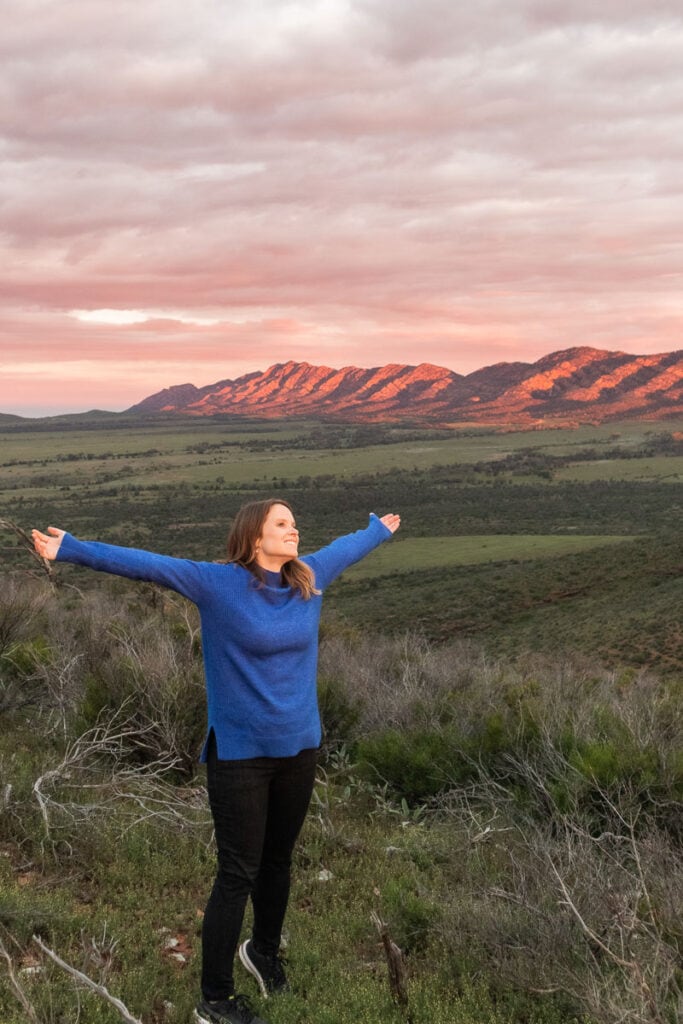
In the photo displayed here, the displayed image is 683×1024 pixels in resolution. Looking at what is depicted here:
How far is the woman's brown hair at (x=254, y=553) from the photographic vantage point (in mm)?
2926

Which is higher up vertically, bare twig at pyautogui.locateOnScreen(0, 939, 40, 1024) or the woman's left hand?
the woman's left hand

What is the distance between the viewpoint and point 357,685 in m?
10.3

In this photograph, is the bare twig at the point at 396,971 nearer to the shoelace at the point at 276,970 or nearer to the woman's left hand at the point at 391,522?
the shoelace at the point at 276,970

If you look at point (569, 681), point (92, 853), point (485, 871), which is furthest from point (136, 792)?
point (569, 681)

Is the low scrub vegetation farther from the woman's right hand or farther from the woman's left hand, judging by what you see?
the woman's left hand

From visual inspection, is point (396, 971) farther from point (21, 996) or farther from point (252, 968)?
point (21, 996)

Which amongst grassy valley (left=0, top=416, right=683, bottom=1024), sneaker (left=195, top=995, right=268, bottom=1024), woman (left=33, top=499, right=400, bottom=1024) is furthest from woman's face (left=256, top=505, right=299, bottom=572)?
sneaker (left=195, top=995, right=268, bottom=1024)

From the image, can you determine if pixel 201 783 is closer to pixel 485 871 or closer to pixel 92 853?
pixel 92 853

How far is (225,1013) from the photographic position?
9.58 ft

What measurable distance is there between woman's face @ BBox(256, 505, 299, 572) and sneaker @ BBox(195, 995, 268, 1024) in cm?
160

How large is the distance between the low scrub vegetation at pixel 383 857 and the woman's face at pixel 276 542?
1408mm

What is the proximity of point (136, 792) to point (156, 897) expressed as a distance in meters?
1.65

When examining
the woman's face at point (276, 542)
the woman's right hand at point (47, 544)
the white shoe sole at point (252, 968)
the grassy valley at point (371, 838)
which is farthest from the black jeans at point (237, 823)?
the woman's right hand at point (47, 544)

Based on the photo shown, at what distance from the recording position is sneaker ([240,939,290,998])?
326 centimetres
